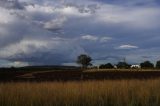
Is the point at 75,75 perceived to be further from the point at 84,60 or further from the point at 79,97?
the point at 84,60

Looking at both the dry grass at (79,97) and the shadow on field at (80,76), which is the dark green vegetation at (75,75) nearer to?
the shadow on field at (80,76)

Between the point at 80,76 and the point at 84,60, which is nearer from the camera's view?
the point at 80,76

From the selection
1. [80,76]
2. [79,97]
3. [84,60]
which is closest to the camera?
[79,97]

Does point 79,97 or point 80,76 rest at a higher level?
point 80,76

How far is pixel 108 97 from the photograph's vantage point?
16547 mm

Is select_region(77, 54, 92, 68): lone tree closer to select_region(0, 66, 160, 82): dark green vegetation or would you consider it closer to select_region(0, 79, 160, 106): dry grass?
select_region(0, 66, 160, 82): dark green vegetation

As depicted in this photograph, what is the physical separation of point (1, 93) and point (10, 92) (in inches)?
15.9

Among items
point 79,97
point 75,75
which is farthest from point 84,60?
point 79,97

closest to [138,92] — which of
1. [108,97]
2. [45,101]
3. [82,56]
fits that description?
[108,97]

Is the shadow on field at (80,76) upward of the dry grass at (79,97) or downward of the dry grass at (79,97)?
upward

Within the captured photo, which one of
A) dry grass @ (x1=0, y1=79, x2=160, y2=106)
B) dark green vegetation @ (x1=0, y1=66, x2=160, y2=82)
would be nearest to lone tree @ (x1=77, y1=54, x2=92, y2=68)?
dark green vegetation @ (x1=0, y1=66, x2=160, y2=82)

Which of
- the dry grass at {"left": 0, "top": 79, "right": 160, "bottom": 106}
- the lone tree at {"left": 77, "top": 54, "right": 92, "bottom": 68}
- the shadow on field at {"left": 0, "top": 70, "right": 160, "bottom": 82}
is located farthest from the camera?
the lone tree at {"left": 77, "top": 54, "right": 92, "bottom": 68}

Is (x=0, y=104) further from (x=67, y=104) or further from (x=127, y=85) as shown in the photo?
(x=127, y=85)

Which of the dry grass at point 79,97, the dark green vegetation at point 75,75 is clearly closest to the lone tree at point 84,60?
the dark green vegetation at point 75,75
